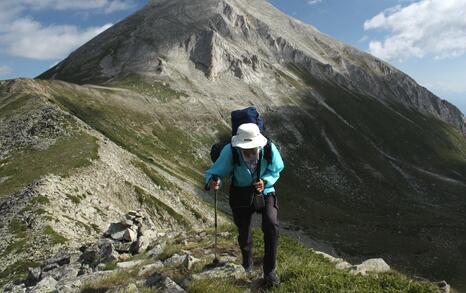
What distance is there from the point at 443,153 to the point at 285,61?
2361 inches

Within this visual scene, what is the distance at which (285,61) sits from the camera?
158 meters

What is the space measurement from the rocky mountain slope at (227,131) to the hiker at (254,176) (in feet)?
68.3

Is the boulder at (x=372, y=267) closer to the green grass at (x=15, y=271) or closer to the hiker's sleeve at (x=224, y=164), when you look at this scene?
the hiker's sleeve at (x=224, y=164)

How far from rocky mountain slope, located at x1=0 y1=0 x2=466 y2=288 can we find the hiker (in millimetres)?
20810

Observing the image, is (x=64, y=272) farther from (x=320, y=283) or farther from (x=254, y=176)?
(x=320, y=283)

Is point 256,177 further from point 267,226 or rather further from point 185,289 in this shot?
point 185,289

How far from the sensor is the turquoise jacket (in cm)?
1059

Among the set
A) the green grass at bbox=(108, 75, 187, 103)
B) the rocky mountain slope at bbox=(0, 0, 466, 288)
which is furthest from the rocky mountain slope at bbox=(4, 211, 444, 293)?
the green grass at bbox=(108, 75, 187, 103)

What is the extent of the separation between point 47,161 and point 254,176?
37.3 metres

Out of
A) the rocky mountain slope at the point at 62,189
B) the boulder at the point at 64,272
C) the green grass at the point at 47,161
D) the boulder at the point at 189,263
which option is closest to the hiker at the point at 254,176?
the boulder at the point at 189,263

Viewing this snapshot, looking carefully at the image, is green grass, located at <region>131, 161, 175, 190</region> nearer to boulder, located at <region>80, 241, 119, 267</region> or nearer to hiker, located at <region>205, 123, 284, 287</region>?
boulder, located at <region>80, 241, 119, 267</region>

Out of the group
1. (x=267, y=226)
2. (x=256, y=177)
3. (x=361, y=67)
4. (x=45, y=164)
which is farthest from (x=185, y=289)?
(x=361, y=67)

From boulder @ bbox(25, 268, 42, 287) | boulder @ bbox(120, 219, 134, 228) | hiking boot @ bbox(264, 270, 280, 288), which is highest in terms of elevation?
hiking boot @ bbox(264, 270, 280, 288)

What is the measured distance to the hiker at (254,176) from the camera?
1020 centimetres
